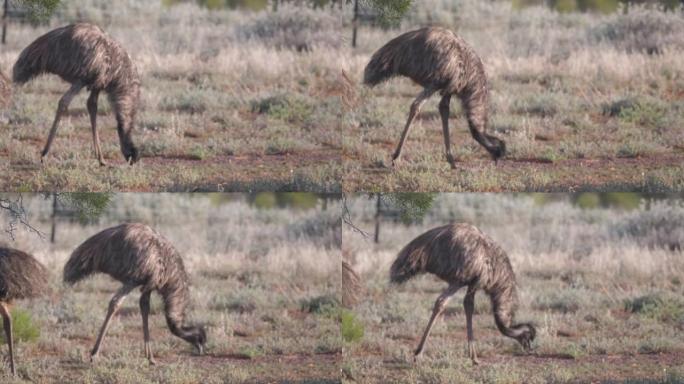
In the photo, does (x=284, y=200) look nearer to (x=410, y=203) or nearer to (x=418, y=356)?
(x=410, y=203)

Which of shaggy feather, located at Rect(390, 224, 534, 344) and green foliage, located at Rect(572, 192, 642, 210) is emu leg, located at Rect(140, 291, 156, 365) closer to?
shaggy feather, located at Rect(390, 224, 534, 344)

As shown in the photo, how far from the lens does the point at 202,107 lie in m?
13.7

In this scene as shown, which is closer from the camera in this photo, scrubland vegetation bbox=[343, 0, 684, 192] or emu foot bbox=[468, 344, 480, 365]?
emu foot bbox=[468, 344, 480, 365]

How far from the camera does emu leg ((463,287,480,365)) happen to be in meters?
12.5

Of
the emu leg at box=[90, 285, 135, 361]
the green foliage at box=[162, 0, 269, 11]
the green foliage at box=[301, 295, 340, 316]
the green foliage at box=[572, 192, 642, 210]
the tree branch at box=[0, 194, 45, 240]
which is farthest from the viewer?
the green foliage at box=[572, 192, 642, 210]

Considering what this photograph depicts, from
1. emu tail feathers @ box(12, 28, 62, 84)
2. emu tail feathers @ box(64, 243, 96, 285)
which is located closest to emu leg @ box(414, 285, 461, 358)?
emu tail feathers @ box(64, 243, 96, 285)

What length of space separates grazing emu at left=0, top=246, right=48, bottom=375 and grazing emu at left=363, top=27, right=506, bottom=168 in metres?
3.32

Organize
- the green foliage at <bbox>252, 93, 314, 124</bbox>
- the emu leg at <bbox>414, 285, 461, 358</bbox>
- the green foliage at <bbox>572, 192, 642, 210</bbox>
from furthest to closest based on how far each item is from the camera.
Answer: the green foliage at <bbox>572, 192, 642, 210</bbox>, the green foliage at <bbox>252, 93, 314, 124</bbox>, the emu leg at <bbox>414, 285, 461, 358</bbox>

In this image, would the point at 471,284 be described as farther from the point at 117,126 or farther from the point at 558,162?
the point at 117,126

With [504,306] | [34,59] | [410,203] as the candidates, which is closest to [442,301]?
[504,306]

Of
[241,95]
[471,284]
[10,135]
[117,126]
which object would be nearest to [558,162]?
[471,284]

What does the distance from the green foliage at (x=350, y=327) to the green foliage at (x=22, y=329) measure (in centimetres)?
273

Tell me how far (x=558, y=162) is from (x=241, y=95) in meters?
3.08

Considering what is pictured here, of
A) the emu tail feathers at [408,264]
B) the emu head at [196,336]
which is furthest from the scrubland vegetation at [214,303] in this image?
the emu tail feathers at [408,264]
